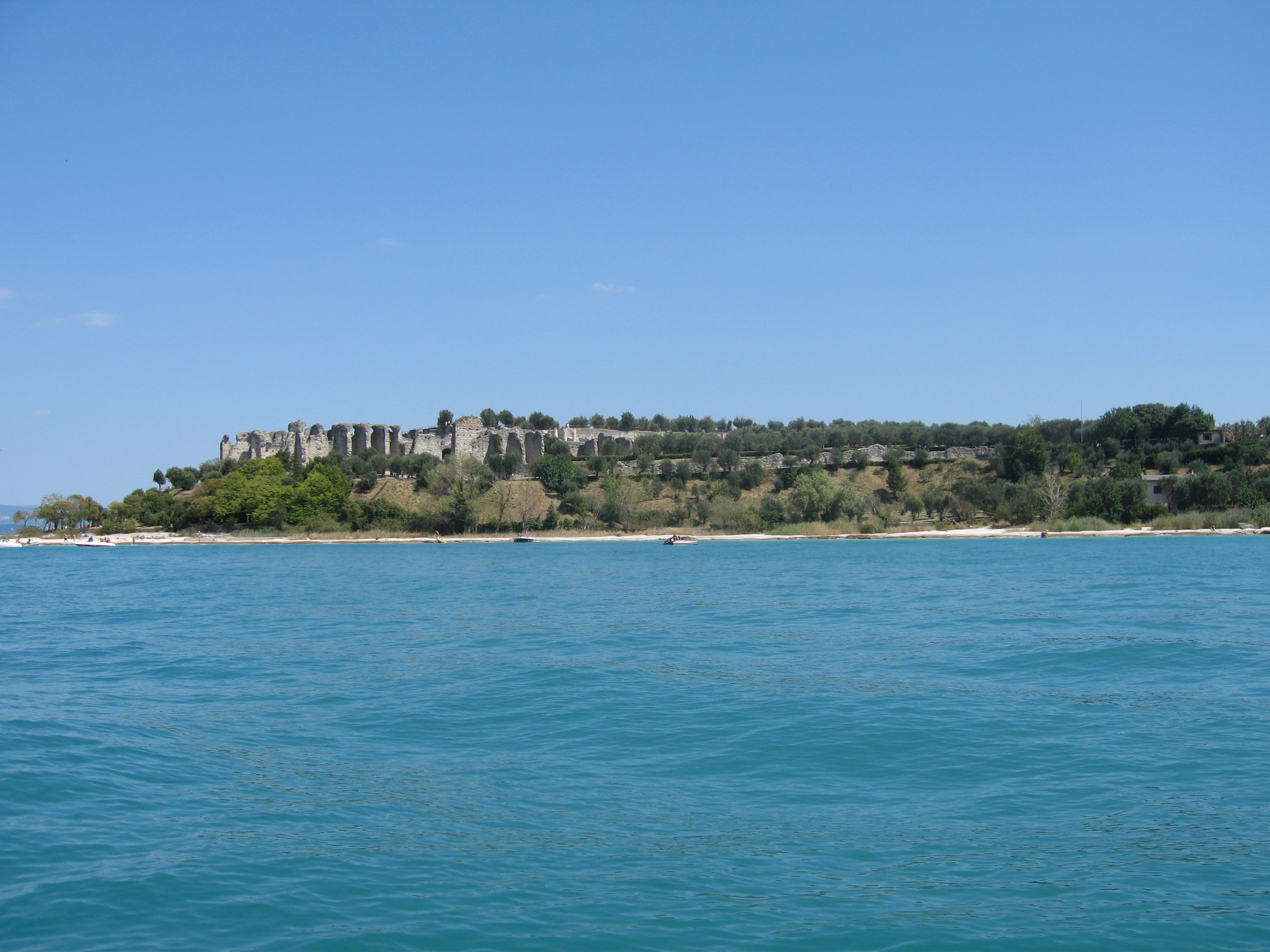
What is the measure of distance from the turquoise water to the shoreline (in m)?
39.0

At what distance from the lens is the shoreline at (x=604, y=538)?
5553 cm

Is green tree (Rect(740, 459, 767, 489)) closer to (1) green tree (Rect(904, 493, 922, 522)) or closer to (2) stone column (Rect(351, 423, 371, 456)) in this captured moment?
(1) green tree (Rect(904, 493, 922, 522))

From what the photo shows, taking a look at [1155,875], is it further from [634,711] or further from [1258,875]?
[634,711]

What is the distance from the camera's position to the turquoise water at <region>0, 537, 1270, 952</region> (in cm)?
576

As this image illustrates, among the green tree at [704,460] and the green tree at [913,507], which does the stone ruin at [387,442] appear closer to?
the green tree at [704,460]

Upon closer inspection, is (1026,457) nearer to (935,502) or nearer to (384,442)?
(935,502)

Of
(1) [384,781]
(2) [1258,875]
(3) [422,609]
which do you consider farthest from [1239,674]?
(3) [422,609]

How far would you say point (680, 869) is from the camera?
641 centimetres

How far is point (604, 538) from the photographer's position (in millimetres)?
66125

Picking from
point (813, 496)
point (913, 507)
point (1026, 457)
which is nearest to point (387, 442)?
point (813, 496)

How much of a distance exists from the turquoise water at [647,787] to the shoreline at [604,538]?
128ft

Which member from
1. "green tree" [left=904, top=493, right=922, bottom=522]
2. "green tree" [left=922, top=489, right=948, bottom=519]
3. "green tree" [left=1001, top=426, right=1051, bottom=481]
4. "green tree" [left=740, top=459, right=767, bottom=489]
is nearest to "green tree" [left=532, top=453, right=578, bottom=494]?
"green tree" [left=740, top=459, right=767, bottom=489]

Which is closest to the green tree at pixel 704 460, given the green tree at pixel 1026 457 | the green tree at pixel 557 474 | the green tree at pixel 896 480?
the green tree at pixel 557 474

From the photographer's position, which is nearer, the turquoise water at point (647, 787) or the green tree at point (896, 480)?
the turquoise water at point (647, 787)
